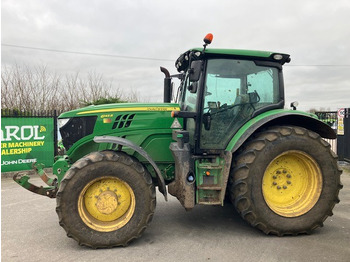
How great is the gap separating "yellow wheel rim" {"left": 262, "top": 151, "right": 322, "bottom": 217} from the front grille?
2.59 metres

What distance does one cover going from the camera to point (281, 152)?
3752mm

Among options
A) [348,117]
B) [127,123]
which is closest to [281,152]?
[127,123]

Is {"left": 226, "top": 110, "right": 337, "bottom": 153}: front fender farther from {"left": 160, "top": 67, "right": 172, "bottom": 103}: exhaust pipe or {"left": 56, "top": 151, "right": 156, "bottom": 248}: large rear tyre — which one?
{"left": 160, "top": 67, "right": 172, "bottom": 103}: exhaust pipe

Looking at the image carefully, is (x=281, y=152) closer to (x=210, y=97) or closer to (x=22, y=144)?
(x=210, y=97)

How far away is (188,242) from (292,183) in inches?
67.1

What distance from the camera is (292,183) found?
4.00 m

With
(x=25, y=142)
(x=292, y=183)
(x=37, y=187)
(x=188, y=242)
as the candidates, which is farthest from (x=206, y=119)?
(x=25, y=142)

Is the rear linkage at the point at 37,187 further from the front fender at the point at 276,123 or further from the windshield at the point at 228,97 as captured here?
the front fender at the point at 276,123

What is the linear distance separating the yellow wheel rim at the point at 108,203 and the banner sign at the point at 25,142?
18.9 ft

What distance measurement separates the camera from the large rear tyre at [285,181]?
3.66m

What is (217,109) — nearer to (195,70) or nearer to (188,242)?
(195,70)

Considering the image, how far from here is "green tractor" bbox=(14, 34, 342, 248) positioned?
3521mm

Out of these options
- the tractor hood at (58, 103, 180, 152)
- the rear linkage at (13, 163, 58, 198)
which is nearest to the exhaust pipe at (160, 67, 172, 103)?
the tractor hood at (58, 103, 180, 152)

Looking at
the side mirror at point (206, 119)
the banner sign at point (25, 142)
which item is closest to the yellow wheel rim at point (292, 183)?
the side mirror at point (206, 119)
